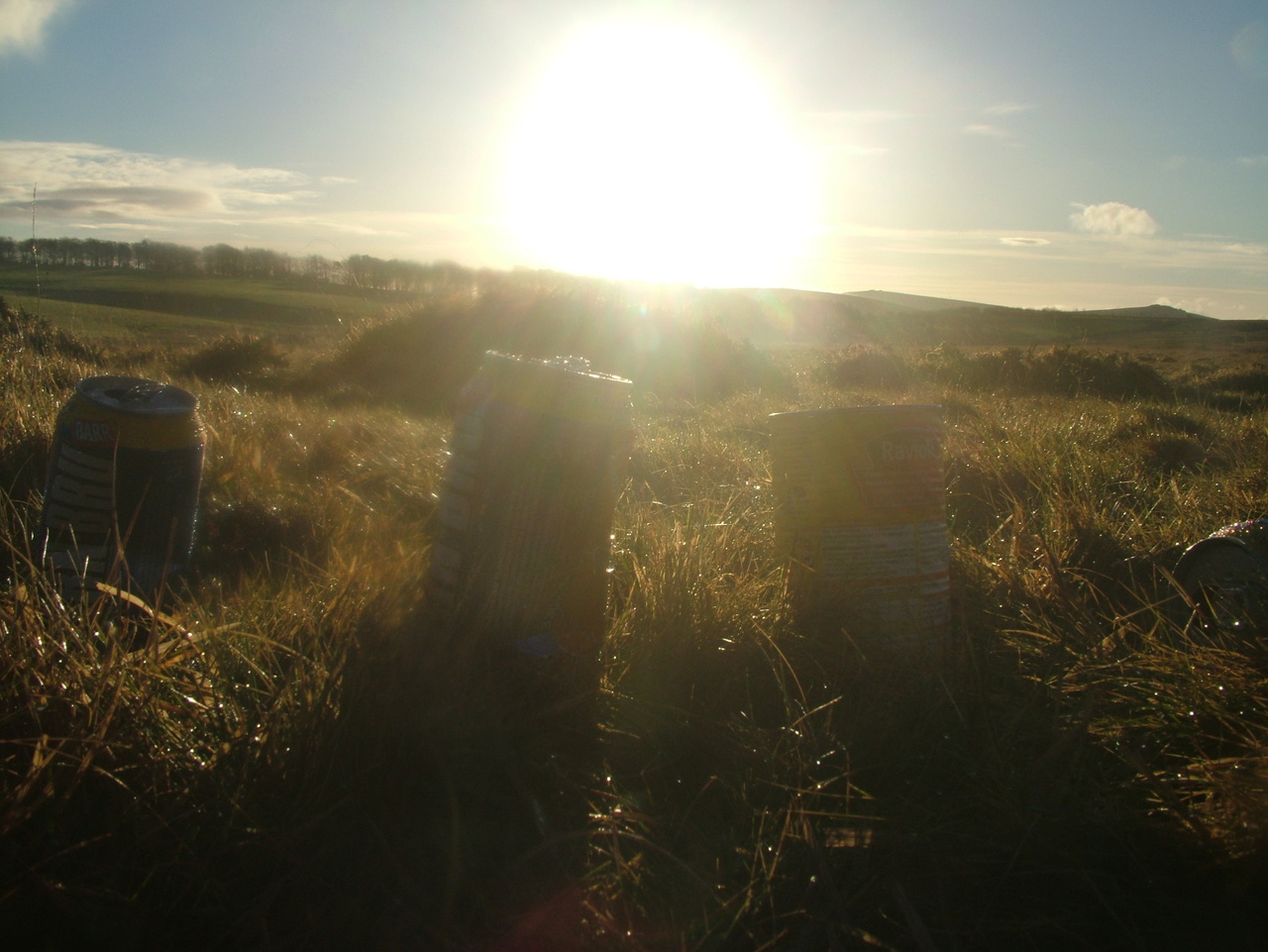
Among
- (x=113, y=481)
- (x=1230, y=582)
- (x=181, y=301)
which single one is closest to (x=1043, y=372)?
(x=1230, y=582)

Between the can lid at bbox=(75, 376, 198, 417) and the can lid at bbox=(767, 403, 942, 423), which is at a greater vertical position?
the can lid at bbox=(767, 403, 942, 423)

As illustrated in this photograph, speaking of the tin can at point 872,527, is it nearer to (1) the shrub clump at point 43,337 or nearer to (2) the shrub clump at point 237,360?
(1) the shrub clump at point 43,337

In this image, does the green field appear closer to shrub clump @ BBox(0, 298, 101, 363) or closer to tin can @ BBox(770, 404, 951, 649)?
shrub clump @ BBox(0, 298, 101, 363)

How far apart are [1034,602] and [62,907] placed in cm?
278

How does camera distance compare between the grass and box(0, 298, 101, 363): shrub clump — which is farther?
box(0, 298, 101, 363): shrub clump

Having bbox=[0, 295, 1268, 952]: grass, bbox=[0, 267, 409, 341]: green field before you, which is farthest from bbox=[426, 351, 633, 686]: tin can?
bbox=[0, 267, 409, 341]: green field

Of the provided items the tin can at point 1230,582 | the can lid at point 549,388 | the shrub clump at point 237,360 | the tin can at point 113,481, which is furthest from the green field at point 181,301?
the tin can at point 1230,582

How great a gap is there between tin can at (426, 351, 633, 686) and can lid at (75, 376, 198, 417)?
1015mm

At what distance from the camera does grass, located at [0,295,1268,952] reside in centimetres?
148

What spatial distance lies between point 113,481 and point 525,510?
1317 mm

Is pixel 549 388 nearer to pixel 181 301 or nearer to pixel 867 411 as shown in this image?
pixel 867 411

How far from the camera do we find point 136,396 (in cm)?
270

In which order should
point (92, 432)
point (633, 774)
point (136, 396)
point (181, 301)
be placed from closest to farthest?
point (633, 774) → point (92, 432) → point (136, 396) → point (181, 301)

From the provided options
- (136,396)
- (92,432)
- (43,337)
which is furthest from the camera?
(43,337)
